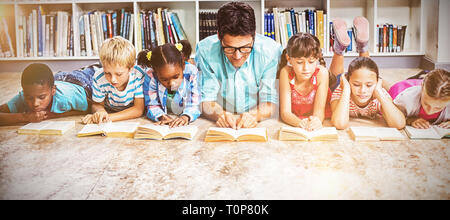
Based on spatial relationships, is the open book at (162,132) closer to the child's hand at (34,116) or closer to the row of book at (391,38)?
the child's hand at (34,116)

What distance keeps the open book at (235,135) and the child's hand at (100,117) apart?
521 millimetres

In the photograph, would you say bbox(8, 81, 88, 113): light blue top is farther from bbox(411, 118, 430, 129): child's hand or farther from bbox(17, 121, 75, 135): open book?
bbox(411, 118, 430, 129): child's hand

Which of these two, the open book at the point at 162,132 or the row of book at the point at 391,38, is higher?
the row of book at the point at 391,38

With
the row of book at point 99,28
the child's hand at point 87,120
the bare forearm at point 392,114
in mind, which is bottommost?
the child's hand at point 87,120

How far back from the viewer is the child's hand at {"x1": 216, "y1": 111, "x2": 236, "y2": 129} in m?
1.83

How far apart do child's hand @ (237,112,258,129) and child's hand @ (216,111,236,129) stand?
26 mm

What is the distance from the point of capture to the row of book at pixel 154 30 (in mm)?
2703

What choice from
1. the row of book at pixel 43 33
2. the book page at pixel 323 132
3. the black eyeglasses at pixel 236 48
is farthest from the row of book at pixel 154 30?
A: the book page at pixel 323 132

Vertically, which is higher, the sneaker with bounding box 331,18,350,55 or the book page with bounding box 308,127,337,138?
the sneaker with bounding box 331,18,350,55

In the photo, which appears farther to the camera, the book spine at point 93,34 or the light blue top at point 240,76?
the book spine at point 93,34

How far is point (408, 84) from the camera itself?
6.06 ft

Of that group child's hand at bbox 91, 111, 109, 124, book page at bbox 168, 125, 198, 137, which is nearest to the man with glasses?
book page at bbox 168, 125, 198, 137
